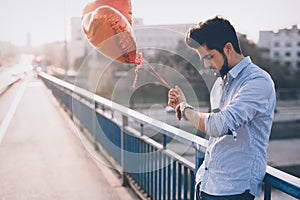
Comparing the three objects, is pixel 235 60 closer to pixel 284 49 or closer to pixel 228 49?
pixel 228 49

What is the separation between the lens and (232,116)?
1.62 metres

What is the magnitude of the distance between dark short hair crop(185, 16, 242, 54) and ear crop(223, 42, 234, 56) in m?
0.01

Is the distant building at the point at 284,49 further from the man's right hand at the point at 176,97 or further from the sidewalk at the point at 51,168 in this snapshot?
the man's right hand at the point at 176,97

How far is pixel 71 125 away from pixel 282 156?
26.6 m

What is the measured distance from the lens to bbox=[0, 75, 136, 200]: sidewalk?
432 centimetres

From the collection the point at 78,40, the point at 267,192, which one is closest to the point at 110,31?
the point at 267,192

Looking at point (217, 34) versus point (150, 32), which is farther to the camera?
point (150, 32)

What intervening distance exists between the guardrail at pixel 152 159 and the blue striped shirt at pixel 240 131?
0.17m

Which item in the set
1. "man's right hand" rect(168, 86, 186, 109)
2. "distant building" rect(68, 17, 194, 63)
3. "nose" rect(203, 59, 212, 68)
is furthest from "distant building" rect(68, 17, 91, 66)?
"nose" rect(203, 59, 212, 68)

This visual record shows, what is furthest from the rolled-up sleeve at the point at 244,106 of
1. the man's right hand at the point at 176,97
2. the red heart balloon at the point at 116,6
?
the red heart balloon at the point at 116,6

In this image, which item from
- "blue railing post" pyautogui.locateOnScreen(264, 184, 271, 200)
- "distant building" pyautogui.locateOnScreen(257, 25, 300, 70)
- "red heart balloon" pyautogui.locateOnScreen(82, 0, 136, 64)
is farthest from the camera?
"distant building" pyautogui.locateOnScreen(257, 25, 300, 70)

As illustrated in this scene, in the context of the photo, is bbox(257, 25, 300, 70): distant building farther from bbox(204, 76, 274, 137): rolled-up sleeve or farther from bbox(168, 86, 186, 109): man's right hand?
bbox(204, 76, 274, 137): rolled-up sleeve

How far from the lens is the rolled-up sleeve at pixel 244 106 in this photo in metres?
1.62

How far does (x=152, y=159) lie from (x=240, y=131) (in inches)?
80.0
